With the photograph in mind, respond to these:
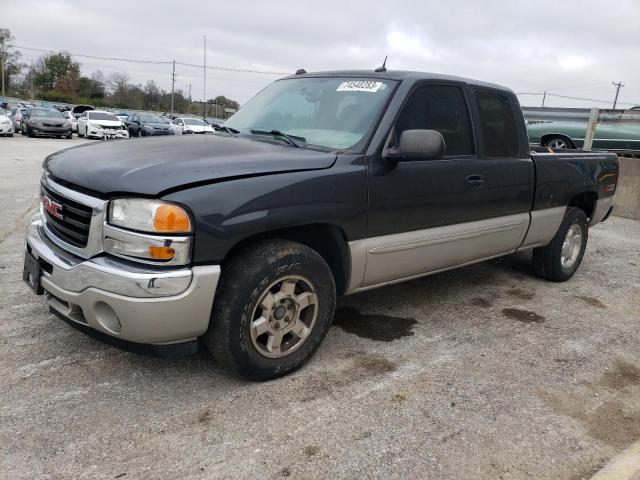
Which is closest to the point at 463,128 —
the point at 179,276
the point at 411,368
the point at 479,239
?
the point at 479,239

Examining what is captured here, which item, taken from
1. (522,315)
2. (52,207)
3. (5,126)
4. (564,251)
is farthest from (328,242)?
(5,126)

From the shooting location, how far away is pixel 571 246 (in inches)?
219

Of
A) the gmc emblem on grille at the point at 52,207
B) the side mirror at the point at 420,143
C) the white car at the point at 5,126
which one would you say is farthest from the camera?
the white car at the point at 5,126

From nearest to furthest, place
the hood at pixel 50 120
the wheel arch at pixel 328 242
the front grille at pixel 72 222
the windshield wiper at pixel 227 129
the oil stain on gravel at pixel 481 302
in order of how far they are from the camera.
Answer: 1. the front grille at pixel 72 222
2. the wheel arch at pixel 328 242
3. the windshield wiper at pixel 227 129
4. the oil stain on gravel at pixel 481 302
5. the hood at pixel 50 120

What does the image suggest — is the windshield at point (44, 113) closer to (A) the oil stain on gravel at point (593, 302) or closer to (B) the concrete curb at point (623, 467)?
(A) the oil stain on gravel at point (593, 302)

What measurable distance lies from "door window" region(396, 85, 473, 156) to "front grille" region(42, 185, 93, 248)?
1.95 meters

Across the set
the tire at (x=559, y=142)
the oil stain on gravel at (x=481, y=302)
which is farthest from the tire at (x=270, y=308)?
the tire at (x=559, y=142)

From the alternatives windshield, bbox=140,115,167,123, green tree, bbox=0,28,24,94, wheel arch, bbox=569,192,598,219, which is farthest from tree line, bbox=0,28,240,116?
wheel arch, bbox=569,192,598,219

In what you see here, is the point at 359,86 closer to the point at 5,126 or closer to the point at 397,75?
the point at 397,75

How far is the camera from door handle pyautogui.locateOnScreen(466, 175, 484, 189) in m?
3.96

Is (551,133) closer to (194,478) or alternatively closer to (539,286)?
(539,286)

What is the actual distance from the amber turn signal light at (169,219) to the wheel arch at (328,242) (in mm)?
530

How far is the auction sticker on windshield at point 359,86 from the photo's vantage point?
3682 mm

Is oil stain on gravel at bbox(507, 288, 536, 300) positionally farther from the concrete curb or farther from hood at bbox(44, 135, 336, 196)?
hood at bbox(44, 135, 336, 196)
